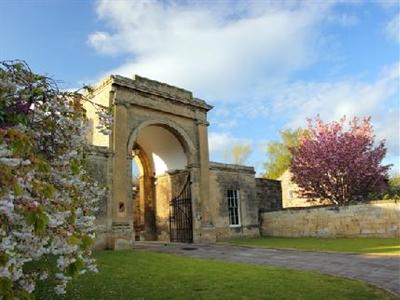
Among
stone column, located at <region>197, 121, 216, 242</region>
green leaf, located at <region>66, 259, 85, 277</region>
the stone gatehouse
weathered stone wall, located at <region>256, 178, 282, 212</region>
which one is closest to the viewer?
green leaf, located at <region>66, 259, 85, 277</region>

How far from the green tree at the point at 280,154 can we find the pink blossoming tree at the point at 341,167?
64.7ft

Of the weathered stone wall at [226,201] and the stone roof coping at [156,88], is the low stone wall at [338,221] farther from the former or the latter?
the stone roof coping at [156,88]

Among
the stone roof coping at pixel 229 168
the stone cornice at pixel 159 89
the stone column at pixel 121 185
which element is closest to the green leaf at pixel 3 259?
the stone column at pixel 121 185

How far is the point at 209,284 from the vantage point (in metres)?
7.47

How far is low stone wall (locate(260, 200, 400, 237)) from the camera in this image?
1647 centimetres

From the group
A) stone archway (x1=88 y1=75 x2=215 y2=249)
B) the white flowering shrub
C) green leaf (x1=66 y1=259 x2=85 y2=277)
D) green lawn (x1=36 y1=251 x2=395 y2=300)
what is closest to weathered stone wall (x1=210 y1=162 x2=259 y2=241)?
stone archway (x1=88 y1=75 x2=215 y2=249)

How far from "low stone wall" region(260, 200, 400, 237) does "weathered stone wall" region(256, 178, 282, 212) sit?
106 centimetres

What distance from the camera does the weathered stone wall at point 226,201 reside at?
19203 millimetres

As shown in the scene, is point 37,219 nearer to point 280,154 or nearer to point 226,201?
point 226,201

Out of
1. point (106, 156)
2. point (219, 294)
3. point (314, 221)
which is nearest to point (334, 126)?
point (314, 221)

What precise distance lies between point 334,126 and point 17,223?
73.4 feet

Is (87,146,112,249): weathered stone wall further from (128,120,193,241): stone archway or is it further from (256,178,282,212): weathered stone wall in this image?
(256,178,282,212): weathered stone wall

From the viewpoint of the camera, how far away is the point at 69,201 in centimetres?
352

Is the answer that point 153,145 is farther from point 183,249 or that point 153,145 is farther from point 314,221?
point 314,221
